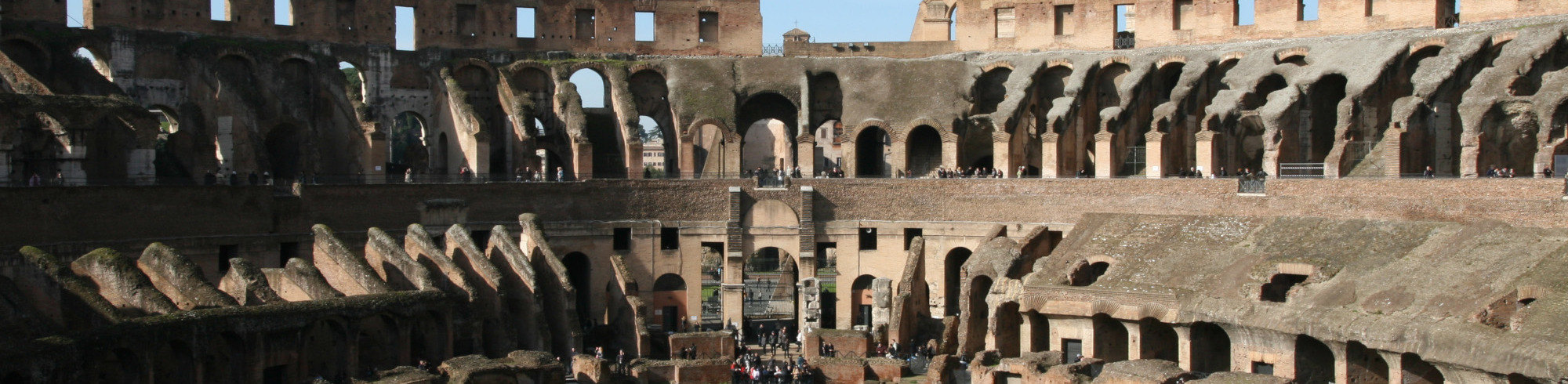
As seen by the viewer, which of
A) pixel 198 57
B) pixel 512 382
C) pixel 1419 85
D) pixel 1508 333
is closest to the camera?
pixel 1508 333

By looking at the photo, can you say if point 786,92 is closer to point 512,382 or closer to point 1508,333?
point 512,382

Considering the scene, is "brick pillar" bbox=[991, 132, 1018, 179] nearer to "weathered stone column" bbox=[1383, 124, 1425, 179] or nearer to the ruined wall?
the ruined wall

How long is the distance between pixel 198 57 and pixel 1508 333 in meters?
32.9

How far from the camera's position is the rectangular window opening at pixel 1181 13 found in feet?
154

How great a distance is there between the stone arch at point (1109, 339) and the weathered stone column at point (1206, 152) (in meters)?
7.90

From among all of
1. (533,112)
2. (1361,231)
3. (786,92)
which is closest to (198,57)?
(533,112)

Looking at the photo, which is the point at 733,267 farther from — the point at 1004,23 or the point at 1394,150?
the point at 1394,150

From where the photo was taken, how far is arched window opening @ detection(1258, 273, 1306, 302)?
31969 mm

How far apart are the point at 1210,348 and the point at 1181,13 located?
16.7m

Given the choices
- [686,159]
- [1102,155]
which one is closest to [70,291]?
[686,159]

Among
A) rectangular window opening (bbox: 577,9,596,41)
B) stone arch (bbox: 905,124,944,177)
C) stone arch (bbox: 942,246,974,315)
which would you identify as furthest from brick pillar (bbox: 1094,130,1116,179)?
rectangular window opening (bbox: 577,9,596,41)

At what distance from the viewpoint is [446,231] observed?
37469mm

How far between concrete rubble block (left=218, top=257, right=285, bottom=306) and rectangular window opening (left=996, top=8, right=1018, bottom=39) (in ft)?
84.9

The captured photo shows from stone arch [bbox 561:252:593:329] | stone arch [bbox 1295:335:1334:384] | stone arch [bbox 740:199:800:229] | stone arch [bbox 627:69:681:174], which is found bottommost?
stone arch [bbox 1295:335:1334:384]
